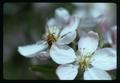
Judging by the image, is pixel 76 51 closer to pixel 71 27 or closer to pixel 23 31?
pixel 71 27

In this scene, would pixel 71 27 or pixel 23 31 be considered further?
pixel 23 31

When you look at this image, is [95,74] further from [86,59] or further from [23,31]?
[23,31]

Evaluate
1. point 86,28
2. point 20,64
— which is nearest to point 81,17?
point 86,28

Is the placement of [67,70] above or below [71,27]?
below

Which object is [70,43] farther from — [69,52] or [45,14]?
[45,14]

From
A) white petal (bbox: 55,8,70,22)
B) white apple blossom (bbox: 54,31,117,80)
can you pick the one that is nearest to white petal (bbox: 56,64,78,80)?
white apple blossom (bbox: 54,31,117,80)

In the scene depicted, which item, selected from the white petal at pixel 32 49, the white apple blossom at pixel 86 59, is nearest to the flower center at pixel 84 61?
the white apple blossom at pixel 86 59

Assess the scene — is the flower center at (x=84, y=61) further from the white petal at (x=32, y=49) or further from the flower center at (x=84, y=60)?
the white petal at (x=32, y=49)

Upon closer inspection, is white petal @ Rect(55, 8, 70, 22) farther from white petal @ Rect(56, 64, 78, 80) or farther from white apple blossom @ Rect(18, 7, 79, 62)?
white petal @ Rect(56, 64, 78, 80)

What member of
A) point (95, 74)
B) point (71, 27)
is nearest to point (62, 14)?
point (71, 27)
